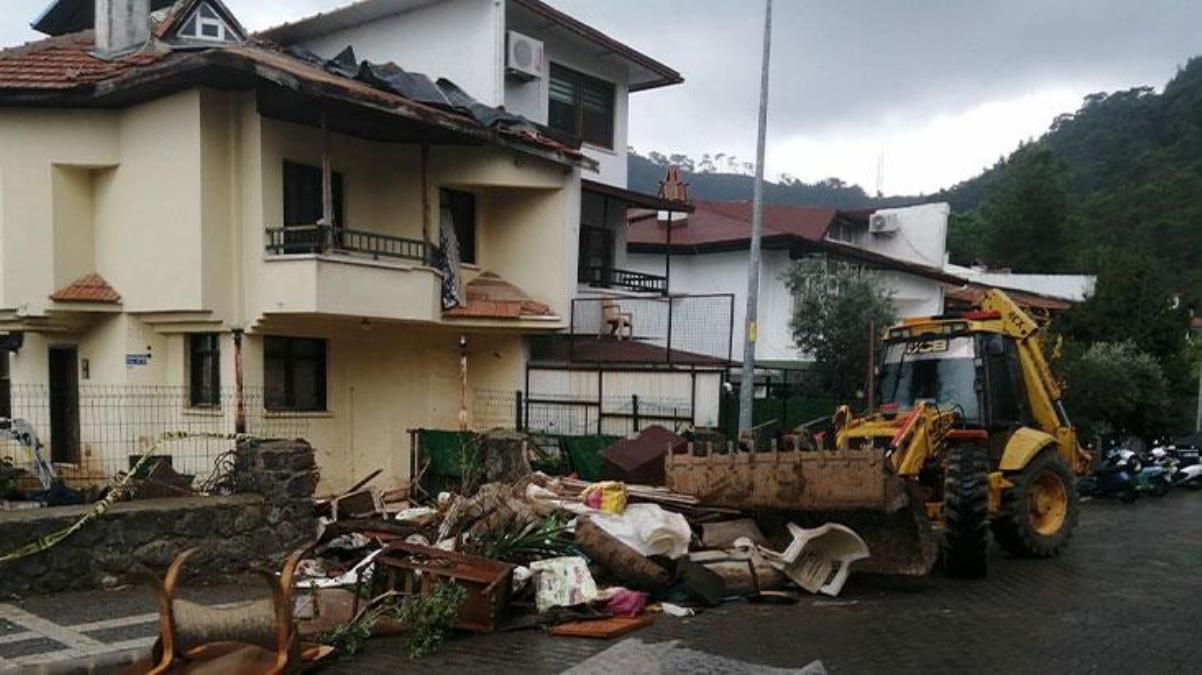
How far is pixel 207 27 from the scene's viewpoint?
1486 cm

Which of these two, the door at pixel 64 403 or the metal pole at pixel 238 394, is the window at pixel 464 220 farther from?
the door at pixel 64 403

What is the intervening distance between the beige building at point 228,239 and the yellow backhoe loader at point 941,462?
656 cm

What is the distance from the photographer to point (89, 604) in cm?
770

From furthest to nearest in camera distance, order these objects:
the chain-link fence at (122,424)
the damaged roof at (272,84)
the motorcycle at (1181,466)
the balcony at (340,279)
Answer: the motorcycle at (1181,466), the balcony at (340,279), the chain-link fence at (122,424), the damaged roof at (272,84)

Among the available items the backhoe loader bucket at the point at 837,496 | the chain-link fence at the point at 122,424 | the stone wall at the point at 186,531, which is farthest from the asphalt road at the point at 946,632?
the chain-link fence at the point at 122,424

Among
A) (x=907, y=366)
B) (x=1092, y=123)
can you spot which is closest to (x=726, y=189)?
(x=1092, y=123)

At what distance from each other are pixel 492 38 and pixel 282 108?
16.6 feet

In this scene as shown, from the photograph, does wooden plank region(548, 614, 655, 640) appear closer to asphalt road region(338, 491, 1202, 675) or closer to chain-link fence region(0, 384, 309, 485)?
asphalt road region(338, 491, 1202, 675)

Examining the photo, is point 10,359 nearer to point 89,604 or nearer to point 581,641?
point 89,604

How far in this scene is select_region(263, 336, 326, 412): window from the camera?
14039 mm

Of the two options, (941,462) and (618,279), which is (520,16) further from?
(941,462)

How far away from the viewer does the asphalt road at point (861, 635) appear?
6422 millimetres

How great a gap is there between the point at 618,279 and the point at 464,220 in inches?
169

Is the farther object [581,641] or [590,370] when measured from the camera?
[590,370]
